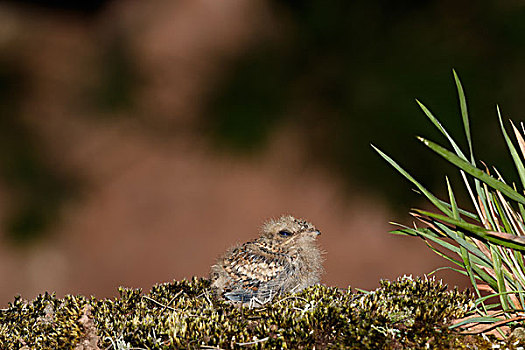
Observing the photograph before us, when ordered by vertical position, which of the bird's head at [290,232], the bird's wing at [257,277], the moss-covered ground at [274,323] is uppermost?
the bird's head at [290,232]

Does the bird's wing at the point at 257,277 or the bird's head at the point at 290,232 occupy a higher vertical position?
the bird's head at the point at 290,232

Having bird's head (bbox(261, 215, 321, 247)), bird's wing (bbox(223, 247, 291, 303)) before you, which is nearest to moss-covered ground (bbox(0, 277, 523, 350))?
bird's wing (bbox(223, 247, 291, 303))

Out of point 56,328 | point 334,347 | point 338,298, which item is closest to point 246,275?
point 338,298

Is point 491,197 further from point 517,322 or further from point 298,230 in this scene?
point 298,230

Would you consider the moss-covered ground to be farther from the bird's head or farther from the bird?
the bird's head

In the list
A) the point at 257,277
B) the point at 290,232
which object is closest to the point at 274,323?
A: the point at 257,277

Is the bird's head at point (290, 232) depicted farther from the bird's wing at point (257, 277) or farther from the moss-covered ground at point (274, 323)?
the moss-covered ground at point (274, 323)

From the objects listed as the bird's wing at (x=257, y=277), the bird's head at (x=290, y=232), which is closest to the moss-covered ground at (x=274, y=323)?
the bird's wing at (x=257, y=277)
